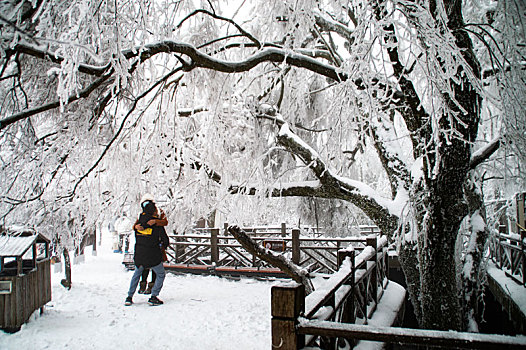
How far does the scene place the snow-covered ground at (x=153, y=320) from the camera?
5.31m

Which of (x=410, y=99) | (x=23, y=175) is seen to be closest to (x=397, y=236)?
(x=410, y=99)

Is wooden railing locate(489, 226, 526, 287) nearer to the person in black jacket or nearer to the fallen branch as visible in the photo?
the fallen branch

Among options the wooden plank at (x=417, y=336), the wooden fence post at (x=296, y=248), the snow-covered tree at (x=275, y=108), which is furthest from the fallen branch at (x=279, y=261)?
the wooden fence post at (x=296, y=248)

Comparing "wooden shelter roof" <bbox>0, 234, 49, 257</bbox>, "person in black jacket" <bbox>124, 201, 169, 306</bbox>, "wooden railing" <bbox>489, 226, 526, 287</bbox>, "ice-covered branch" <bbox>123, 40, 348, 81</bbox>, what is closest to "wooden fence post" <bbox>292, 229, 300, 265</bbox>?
"person in black jacket" <bbox>124, 201, 169, 306</bbox>

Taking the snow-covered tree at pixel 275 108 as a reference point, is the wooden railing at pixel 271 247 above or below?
below

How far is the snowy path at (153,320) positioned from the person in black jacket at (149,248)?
19.9 inches

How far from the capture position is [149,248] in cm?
707

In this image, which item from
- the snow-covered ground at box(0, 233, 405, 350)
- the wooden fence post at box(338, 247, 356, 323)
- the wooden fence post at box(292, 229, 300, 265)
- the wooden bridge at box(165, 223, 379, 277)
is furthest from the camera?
the wooden fence post at box(292, 229, 300, 265)

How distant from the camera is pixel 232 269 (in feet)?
34.0

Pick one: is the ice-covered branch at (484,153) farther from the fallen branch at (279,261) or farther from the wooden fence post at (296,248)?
the wooden fence post at (296,248)

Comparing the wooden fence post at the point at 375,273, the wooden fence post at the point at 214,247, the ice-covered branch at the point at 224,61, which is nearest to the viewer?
the ice-covered branch at the point at 224,61

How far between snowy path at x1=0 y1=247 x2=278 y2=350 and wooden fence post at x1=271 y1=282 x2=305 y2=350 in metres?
3.33

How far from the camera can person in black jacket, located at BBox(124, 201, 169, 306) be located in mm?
6945

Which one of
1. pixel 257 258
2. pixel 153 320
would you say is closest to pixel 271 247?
pixel 257 258
